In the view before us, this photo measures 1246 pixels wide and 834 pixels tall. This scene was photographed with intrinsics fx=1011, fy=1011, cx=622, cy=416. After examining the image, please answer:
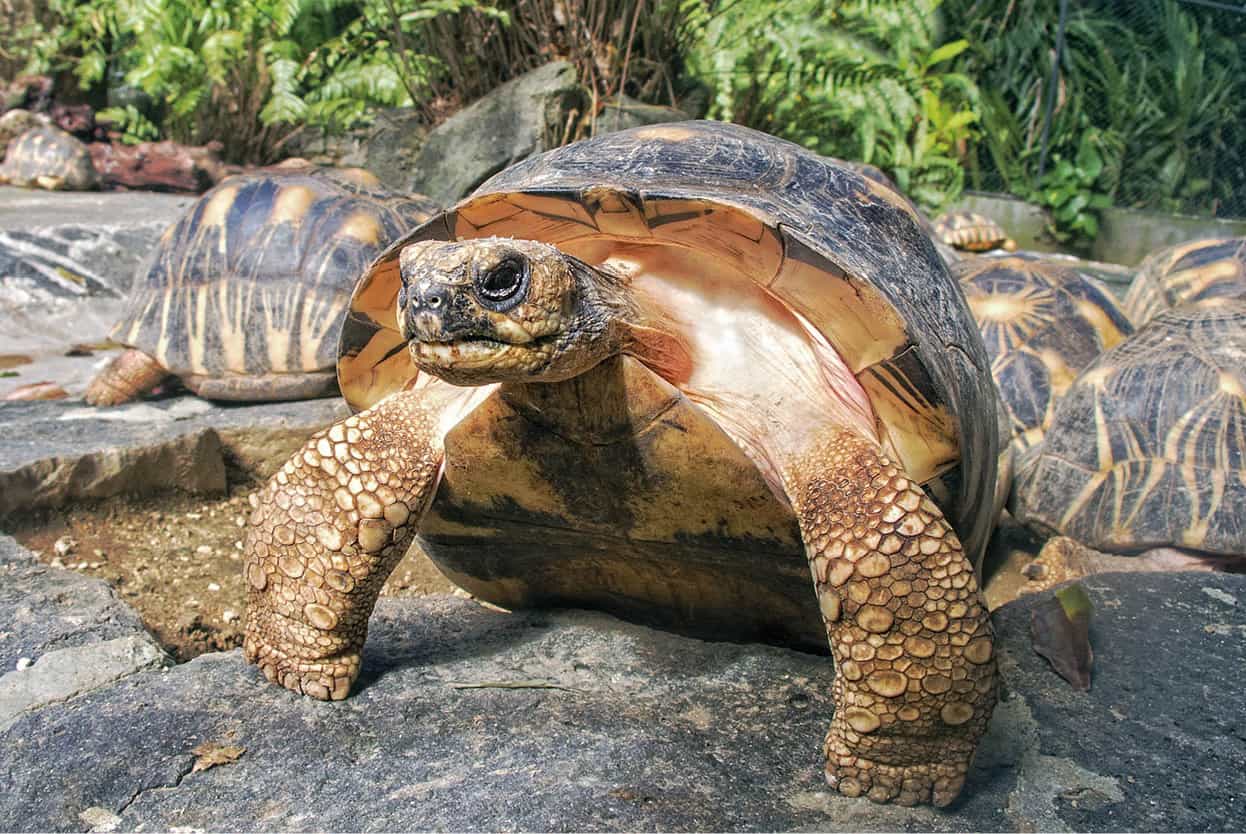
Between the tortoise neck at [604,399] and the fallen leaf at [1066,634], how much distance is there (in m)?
1.02

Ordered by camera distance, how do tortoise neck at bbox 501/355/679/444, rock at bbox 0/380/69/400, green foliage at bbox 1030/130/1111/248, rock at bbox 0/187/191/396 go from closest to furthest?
tortoise neck at bbox 501/355/679/444
rock at bbox 0/380/69/400
rock at bbox 0/187/191/396
green foliage at bbox 1030/130/1111/248

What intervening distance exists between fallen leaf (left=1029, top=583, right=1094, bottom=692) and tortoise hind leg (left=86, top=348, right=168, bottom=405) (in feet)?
11.8

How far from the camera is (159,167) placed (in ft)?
28.5

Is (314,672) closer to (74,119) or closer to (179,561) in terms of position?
(179,561)

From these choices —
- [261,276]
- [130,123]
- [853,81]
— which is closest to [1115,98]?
[853,81]

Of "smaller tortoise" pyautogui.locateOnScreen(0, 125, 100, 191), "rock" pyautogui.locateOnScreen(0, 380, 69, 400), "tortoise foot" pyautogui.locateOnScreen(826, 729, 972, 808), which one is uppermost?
"smaller tortoise" pyautogui.locateOnScreen(0, 125, 100, 191)

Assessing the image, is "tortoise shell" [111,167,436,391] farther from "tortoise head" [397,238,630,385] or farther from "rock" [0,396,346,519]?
"tortoise head" [397,238,630,385]

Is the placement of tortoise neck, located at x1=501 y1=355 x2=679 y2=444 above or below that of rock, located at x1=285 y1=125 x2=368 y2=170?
below

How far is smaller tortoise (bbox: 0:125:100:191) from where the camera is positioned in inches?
332

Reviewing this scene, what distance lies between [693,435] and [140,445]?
2.36m

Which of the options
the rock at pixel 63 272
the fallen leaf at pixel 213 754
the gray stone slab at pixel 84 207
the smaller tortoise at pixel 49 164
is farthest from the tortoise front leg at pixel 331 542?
the smaller tortoise at pixel 49 164

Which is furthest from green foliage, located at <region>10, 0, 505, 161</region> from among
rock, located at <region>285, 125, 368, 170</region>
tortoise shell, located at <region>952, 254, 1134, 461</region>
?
tortoise shell, located at <region>952, 254, 1134, 461</region>

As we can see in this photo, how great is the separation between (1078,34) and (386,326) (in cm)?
1003

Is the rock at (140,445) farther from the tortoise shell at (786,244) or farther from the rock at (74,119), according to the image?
the rock at (74,119)
